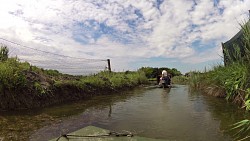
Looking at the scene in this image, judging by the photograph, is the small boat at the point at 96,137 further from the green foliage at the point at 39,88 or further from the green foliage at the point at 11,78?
the green foliage at the point at 39,88

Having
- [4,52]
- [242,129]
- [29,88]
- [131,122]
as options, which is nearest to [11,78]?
[29,88]

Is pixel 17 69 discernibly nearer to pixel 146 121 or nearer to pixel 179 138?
pixel 146 121

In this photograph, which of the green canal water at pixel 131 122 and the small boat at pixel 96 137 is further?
the green canal water at pixel 131 122

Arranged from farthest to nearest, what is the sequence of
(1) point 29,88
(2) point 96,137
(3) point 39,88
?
(3) point 39,88 → (1) point 29,88 → (2) point 96,137

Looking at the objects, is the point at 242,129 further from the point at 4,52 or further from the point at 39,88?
the point at 4,52

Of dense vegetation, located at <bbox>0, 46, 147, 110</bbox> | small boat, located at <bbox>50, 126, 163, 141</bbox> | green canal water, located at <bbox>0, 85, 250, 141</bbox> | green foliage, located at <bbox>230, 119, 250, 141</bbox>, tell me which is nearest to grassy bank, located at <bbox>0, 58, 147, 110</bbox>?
dense vegetation, located at <bbox>0, 46, 147, 110</bbox>

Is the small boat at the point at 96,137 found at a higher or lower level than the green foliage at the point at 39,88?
lower

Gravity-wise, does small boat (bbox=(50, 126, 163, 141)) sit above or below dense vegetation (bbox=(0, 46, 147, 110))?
below

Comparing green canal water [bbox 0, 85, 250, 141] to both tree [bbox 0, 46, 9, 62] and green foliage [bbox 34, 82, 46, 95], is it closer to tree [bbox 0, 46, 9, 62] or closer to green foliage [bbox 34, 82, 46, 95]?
green foliage [bbox 34, 82, 46, 95]

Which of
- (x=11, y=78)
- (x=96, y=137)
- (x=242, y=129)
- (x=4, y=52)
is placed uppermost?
(x=4, y=52)

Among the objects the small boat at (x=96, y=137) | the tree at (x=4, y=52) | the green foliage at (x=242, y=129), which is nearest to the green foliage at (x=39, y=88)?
the tree at (x=4, y=52)

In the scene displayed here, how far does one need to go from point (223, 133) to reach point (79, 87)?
275 inches

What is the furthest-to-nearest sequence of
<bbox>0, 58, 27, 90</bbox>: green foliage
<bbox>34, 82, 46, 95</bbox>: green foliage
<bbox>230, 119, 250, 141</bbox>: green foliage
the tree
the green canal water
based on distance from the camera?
the tree → <bbox>34, 82, 46, 95</bbox>: green foliage → <bbox>0, 58, 27, 90</bbox>: green foliage → the green canal water → <bbox>230, 119, 250, 141</bbox>: green foliage

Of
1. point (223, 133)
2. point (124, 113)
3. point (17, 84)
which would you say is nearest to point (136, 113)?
point (124, 113)
